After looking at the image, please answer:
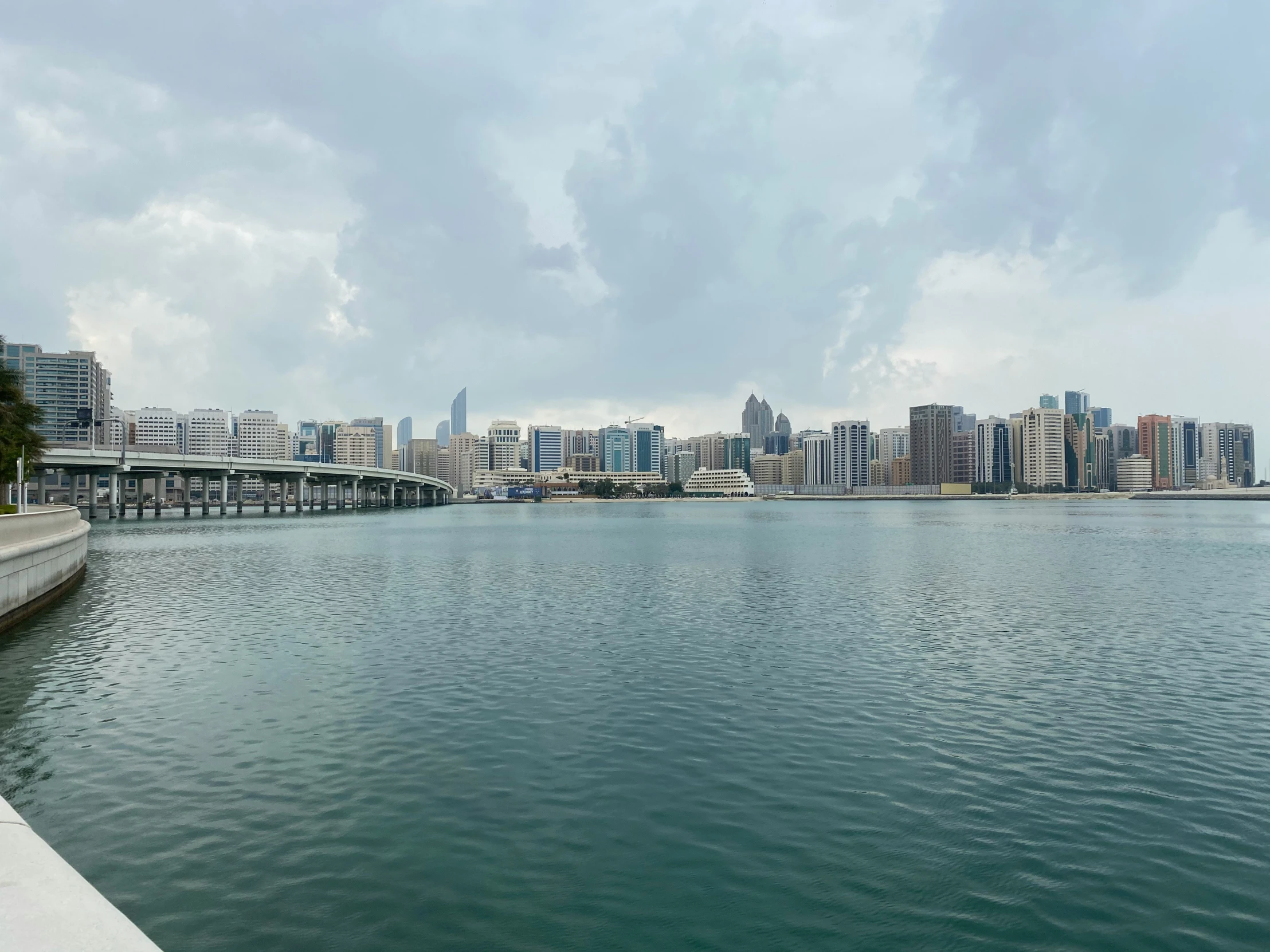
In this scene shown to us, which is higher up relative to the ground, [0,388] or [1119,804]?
[0,388]

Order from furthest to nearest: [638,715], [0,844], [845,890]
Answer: [638,715], [845,890], [0,844]

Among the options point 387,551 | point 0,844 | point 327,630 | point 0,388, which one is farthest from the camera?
point 387,551

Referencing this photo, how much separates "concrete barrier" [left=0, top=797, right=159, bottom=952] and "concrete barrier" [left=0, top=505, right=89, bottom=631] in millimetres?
26955

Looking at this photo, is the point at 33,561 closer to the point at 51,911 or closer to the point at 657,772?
the point at 657,772

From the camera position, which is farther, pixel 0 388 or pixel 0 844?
pixel 0 388

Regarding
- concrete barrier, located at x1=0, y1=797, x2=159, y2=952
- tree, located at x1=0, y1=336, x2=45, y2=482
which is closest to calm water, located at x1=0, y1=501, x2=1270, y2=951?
concrete barrier, located at x1=0, y1=797, x2=159, y2=952

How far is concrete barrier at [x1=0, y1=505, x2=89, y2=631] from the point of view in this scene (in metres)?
29.9

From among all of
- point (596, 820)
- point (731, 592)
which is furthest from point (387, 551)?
point (596, 820)

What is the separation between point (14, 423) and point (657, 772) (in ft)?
229

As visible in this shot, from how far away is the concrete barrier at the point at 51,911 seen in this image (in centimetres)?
592

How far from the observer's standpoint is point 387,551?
243 feet

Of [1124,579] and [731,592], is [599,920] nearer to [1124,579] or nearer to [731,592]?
[731,592]

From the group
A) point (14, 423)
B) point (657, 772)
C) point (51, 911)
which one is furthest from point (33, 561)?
point (14, 423)

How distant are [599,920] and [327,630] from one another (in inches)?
942
